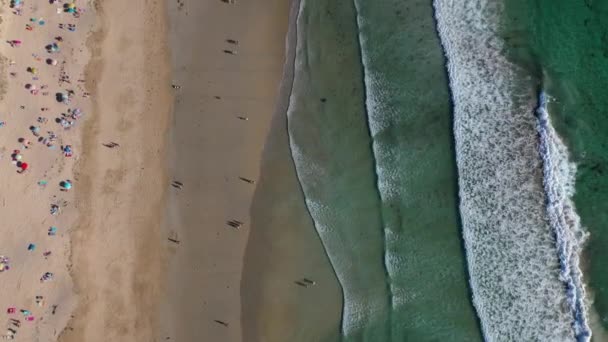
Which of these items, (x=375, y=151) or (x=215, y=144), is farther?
(x=215, y=144)

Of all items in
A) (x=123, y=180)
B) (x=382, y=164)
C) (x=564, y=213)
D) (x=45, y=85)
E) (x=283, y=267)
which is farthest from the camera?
(x=45, y=85)

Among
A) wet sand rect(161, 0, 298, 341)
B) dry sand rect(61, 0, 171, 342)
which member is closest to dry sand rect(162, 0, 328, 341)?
wet sand rect(161, 0, 298, 341)

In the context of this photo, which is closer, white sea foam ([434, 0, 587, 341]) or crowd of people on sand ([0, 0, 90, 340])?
white sea foam ([434, 0, 587, 341])

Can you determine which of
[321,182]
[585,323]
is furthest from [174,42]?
[585,323]

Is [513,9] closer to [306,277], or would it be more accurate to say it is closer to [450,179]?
[450,179]

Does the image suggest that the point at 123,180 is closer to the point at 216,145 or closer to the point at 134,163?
the point at 134,163

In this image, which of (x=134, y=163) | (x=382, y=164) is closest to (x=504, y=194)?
(x=382, y=164)

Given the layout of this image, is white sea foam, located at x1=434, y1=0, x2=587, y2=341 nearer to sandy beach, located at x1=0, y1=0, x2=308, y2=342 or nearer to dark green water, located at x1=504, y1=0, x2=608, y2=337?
dark green water, located at x1=504, y1=0, x2=608, y2=337
